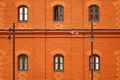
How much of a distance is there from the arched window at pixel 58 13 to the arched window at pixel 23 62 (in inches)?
163

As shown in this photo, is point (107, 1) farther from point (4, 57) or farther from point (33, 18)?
point (4, 57)

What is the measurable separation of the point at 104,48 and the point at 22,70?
23.3 feet

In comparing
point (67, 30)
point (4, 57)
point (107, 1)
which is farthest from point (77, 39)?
point (4, 57)

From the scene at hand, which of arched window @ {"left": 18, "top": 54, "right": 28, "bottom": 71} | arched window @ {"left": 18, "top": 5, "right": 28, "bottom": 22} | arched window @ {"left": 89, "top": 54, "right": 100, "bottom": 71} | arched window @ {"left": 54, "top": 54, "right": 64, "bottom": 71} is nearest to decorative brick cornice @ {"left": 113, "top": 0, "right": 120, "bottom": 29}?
arched window @ {"left": 89, "top": 54, "right": 100, "bottom": 71}

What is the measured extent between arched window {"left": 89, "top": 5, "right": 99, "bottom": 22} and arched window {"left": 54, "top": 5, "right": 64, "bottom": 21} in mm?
2355

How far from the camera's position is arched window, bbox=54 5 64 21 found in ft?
110

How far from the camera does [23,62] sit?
3362 centimetres

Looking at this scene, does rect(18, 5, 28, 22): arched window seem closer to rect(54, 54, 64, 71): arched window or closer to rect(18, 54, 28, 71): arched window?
rect(18, 54, 28, 71): arched window

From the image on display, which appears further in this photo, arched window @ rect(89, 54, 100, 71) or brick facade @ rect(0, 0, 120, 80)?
arched window @ rect(89, 54, 100, 71)

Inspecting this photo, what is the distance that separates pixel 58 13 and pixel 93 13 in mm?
2939

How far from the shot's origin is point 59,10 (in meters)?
33.6

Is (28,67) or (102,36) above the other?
(102,36)

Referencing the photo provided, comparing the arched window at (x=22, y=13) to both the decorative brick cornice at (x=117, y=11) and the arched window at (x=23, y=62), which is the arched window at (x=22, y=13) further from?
the decorative brick cornice at (x=117, y=11)

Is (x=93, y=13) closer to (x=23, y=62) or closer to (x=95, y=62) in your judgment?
(x=95, y=62)
